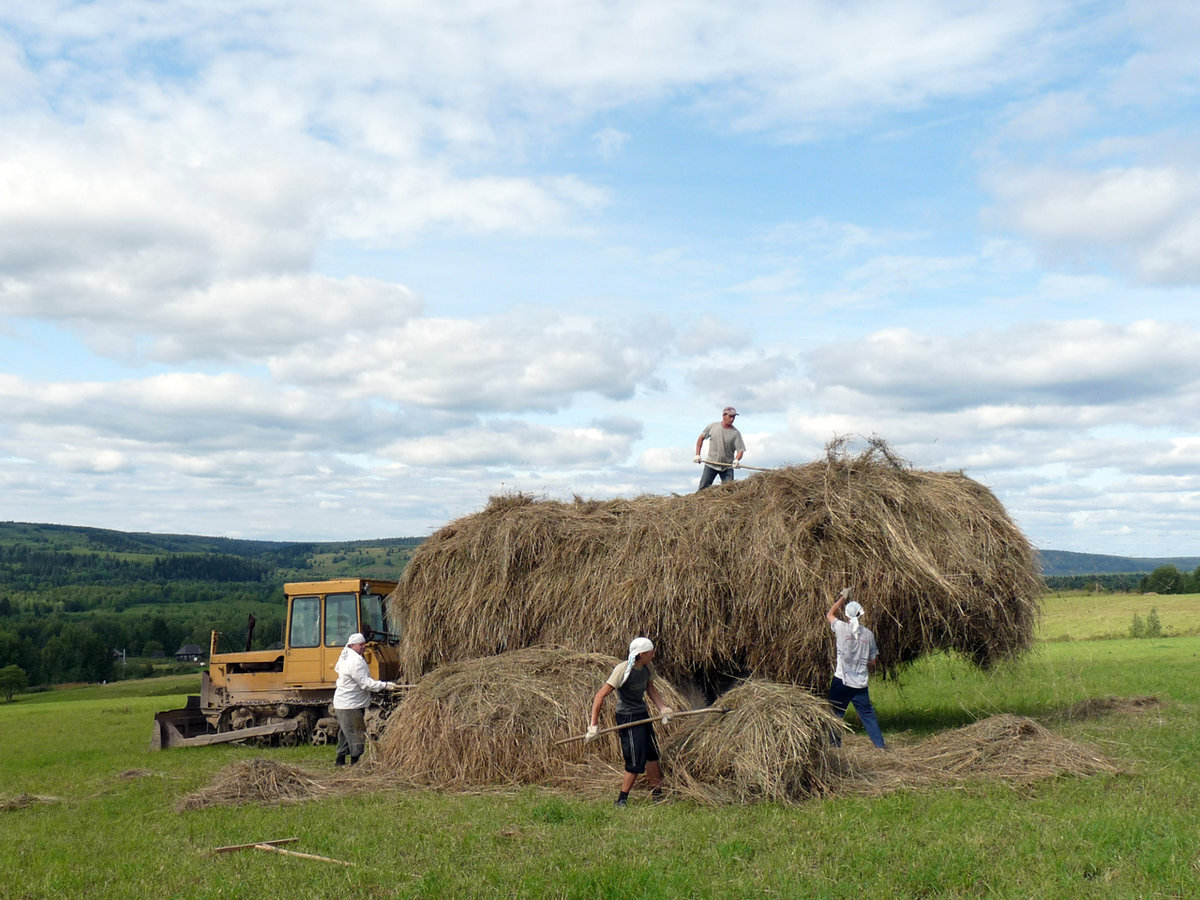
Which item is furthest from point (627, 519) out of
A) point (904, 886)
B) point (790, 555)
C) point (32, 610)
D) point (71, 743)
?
point (32, 610)

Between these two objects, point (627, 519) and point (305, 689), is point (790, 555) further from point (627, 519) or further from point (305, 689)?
point (305, 689)

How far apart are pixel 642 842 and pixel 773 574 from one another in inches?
212

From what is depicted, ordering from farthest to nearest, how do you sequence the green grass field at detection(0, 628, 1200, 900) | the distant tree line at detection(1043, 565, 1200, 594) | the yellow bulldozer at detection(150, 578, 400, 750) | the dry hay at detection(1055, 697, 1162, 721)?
1. the distant tree line at detection(1043, 565, 1200, 594)
2. the yellow bulldozer at detection(150, 578, 400, 750)
3. the dry hay at detection(1055, 697, 1162, 721)
4. the green grass field at detection(0, 628, 1200, 900)

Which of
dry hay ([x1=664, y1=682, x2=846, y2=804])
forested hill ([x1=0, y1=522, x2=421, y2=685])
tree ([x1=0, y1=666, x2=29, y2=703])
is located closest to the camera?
dry hay ([x1=664, y1=682, x2=846, y2=804])

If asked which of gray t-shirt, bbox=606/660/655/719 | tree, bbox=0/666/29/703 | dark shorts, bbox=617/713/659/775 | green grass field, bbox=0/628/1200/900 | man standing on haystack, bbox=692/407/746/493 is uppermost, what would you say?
man standing on haystack, bbox=692/407/746/493

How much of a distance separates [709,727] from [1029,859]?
3958mm

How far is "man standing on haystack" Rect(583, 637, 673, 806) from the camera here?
9336mm

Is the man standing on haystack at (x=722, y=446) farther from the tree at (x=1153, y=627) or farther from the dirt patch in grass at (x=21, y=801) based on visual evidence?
the tree at (x=1153, y=627)

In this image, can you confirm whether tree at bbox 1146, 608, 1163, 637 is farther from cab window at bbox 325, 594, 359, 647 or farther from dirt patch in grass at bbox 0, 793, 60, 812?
dirt patch in grass at bbox 0, 793, 60, 812

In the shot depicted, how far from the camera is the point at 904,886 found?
6.02m

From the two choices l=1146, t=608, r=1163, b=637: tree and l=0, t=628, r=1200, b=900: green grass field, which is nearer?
l=0, t=628, r=1200, b=900: green grass field

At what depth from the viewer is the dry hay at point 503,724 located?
10938 millimetres

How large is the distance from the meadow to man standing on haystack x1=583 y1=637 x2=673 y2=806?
1.14 ft

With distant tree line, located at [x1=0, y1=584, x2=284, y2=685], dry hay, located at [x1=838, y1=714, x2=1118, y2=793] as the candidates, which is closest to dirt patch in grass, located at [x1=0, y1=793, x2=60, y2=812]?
dry hay, located at [x1=838, y1=714, x2=1118, y2=793]
